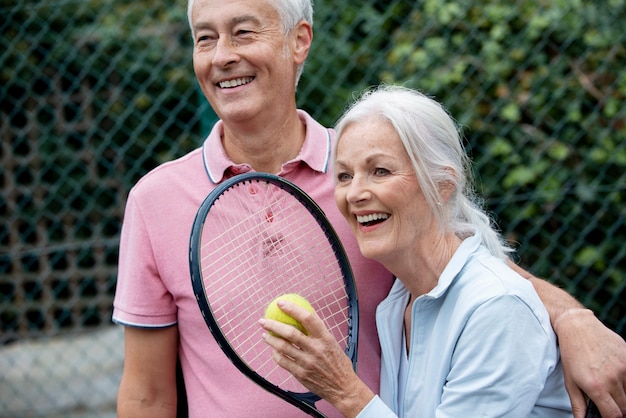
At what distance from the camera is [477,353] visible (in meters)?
1.93

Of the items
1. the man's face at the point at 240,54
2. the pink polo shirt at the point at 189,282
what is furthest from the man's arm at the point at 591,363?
the man's face at the point at 240,54

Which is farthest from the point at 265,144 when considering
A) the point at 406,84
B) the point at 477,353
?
the point at 406,84

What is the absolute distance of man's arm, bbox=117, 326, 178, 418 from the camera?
2.35m

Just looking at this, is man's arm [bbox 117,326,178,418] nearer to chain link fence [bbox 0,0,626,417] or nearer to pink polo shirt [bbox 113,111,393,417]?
pink polo shirt [bbox 113,111,393,417]


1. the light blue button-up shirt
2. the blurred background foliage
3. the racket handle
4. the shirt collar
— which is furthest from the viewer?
the blurred background foliage

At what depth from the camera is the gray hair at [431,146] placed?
2100 millimetres

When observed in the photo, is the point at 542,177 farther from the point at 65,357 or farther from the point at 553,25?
the point at 65,357

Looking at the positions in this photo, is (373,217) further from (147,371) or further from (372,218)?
(147,371)

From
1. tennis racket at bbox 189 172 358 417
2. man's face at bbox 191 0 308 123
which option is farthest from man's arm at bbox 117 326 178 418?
man's face at bbox 191 0 308 123

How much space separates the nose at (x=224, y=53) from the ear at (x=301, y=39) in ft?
0.66

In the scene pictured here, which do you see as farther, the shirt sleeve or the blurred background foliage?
the blurred background foliage

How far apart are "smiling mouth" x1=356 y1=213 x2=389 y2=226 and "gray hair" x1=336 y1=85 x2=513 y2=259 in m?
0.11

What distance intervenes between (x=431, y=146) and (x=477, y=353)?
499mm

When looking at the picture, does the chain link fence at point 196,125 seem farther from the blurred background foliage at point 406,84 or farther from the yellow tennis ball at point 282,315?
the yellow tennis ball at point 282,315
